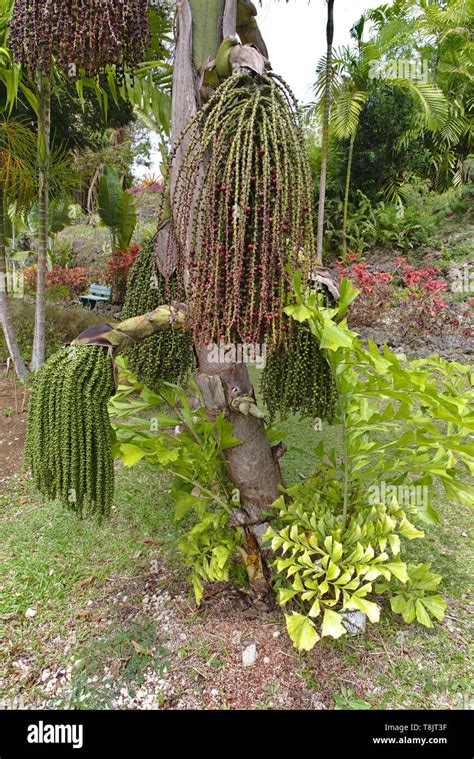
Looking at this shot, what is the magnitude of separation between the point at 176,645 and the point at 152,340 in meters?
1.38

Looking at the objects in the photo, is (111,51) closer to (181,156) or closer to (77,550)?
(181,156)

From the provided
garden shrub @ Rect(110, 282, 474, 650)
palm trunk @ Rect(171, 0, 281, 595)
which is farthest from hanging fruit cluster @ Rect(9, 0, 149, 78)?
garden shrub @ Rect(110, 282, 474, 650)

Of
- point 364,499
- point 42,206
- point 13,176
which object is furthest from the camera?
point 42,206

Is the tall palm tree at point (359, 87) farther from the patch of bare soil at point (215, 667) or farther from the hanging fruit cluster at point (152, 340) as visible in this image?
the patch of bare soil at point (215, 667)

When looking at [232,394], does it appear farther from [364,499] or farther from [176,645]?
[176,645]

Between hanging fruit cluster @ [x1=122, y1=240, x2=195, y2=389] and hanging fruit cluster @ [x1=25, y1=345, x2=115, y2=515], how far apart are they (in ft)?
1.44

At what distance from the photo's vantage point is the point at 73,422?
1575 mm

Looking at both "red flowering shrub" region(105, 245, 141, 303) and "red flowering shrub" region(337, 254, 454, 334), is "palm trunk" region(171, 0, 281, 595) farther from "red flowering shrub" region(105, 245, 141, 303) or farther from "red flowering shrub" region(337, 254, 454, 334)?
"red flowering shrub" region(105, 245, 141, 303)

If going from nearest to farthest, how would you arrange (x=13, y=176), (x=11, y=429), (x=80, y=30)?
(x=80, y=30) < (x=11, y=429) < (x=13, y=176)

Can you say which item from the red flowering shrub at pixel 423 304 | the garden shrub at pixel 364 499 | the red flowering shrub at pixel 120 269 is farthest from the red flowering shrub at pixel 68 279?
the garden shrub at pixel 364 499

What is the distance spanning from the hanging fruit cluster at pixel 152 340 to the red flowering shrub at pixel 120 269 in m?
7.17

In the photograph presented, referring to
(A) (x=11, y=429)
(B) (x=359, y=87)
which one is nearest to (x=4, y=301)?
(A) (x=11, y=429)
